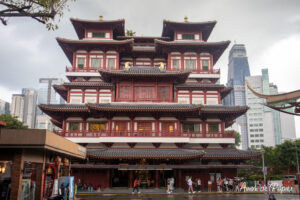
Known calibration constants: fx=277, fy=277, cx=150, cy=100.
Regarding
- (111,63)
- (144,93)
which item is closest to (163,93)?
(144,93)

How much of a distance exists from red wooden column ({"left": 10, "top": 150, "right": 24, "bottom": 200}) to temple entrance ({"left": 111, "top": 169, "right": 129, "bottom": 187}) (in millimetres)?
19581

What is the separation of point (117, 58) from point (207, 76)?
511 inches

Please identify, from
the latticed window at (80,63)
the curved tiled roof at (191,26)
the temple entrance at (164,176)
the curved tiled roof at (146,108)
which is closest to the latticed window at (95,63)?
the latticed window at (80,63)

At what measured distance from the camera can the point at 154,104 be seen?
34875mm

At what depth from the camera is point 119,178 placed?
108 feet

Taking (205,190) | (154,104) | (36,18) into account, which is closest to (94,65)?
(154,104)

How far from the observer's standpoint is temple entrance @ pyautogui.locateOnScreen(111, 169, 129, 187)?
107 feet

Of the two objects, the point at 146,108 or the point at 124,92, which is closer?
the point at 146,108

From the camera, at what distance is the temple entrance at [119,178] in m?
32.8

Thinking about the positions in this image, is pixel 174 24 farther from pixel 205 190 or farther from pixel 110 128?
pixel 205 190

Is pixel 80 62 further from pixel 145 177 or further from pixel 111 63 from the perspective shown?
pixel 145 177

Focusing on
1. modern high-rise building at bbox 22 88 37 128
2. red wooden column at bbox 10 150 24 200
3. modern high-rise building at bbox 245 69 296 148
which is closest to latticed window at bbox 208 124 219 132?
red wooden column at bbox 10 150 24 200

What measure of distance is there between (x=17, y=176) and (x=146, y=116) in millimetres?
21345

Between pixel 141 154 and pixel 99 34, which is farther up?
pixel 99 34
